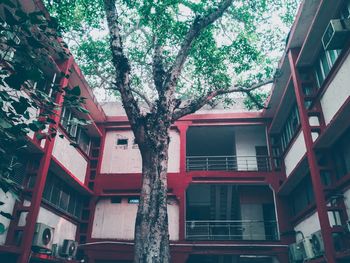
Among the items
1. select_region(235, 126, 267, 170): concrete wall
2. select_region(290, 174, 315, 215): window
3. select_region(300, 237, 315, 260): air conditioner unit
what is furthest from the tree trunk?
select_region(235, 126, 267, 170): concrete wall

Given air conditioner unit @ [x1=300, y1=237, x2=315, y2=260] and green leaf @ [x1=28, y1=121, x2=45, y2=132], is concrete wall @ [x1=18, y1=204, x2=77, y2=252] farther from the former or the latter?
air conditioner unit @ [x1=300, y1=237, x2=315, y2=260]

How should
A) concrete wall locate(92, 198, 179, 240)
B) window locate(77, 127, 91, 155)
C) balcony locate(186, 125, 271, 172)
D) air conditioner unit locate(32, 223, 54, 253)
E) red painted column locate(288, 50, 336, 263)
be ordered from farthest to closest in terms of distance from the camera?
balcony locate(186, 125, 271, 172), window locate(77, 127, 91, 155), concrete wall locate(92, 198, 179, 240), air conditioner unit locate(32, 223, 54, 253), red painted column locate(288, 50, 336, 263)

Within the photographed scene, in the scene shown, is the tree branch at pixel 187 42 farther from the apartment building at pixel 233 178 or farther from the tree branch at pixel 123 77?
the apartment building at pixel 233 178

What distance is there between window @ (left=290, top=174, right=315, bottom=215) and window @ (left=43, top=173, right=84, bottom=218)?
354 inches

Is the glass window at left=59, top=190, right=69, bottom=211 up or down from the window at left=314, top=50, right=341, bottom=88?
down

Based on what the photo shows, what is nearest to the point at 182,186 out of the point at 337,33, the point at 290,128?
the point at 290,128

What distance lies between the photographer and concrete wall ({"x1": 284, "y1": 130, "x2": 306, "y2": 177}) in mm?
10711

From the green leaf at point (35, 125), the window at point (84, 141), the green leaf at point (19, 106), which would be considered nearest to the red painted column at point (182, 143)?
the window at point (84, 141)

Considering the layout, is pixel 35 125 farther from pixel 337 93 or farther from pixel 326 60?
pixel 326 60

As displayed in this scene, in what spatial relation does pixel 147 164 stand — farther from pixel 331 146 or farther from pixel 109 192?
A: pixel 109 192

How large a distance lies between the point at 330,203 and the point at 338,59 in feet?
13.0

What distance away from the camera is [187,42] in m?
8.98

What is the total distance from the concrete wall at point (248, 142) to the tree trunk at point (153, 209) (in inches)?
325

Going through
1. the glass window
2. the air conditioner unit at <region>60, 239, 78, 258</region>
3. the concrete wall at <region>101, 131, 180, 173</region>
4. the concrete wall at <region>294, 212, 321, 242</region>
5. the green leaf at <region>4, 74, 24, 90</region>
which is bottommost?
the air conditioner unit at <region>60, 239, 78, 258</region>
